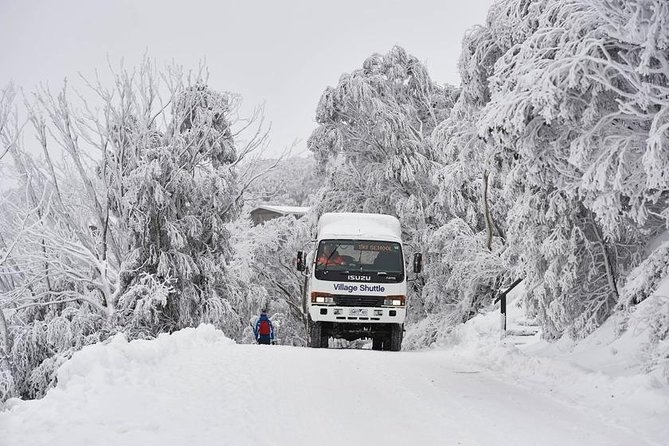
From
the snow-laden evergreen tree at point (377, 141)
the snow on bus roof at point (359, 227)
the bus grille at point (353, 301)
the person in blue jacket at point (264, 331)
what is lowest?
the person in blue jacket at point (264, 331)

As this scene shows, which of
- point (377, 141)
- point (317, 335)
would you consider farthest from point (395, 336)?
point (377, 141)

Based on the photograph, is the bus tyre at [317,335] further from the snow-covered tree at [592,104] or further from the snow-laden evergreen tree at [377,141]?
the snow-laden evergreen tree at [377,141]

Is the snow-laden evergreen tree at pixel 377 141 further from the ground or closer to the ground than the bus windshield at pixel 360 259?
further from the ground

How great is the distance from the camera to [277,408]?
23.0 ft

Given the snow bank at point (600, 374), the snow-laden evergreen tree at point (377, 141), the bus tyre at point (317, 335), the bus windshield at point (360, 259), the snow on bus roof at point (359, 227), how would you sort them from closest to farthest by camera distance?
the snow bank at point (600, 374), the bus windshield at point (360, 259), the bus tyre at point (317, 335), the snow on bus roof at point (359, 227), the snow-laden evergreen tree at point (377, 141)

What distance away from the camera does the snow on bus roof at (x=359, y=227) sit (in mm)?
16422

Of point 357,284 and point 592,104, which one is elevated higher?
point 592,104

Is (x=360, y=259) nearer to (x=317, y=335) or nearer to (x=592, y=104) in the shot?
(x=317, y=335)

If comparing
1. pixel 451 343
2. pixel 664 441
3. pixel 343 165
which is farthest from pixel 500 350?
pixel 343 165

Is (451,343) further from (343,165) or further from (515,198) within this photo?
(343,165)

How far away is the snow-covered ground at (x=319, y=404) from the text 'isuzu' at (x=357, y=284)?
16.3ft

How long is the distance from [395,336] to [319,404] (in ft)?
30.5

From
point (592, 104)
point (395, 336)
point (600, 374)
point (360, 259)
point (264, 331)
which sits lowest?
point (264, 331)

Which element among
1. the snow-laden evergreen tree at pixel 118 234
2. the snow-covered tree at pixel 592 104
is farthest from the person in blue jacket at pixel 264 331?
the snow-covered tree at pixel 592 104
